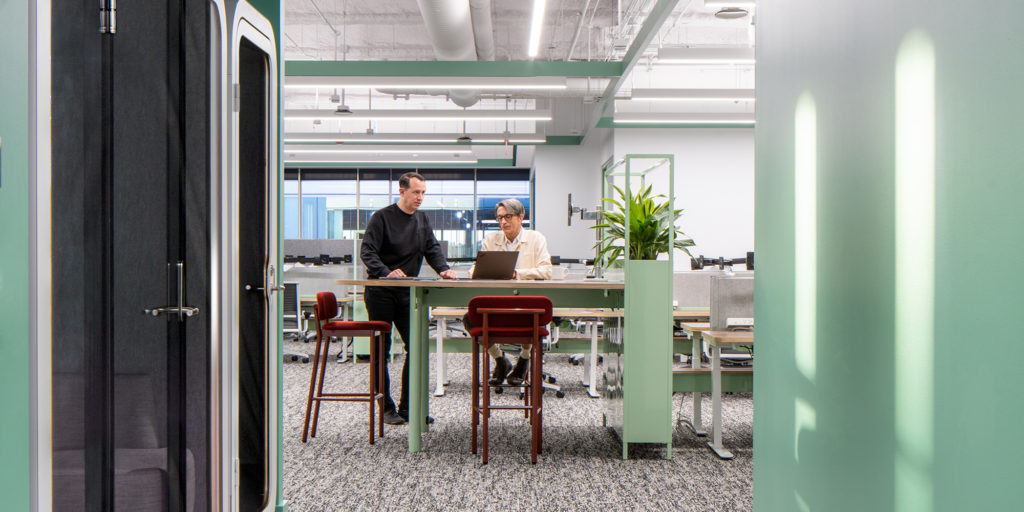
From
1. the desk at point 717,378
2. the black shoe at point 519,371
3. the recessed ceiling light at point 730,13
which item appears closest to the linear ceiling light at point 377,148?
the recessed ceiling light at point 730,13

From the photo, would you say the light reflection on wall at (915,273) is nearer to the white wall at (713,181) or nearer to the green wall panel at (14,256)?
the green wall panel at (14,256)

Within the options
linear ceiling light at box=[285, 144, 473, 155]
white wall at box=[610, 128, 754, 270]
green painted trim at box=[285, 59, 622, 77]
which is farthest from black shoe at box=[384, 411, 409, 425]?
white wall at box=[610, 128, 754, 270]

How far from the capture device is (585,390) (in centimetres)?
534

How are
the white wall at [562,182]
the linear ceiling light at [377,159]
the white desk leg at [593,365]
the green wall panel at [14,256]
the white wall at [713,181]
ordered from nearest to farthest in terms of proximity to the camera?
the green wall panel at [14,256] < the white desk leg at [593,365] < the white wall at [713,181] < the white wall at [562,182] < the linear ceiling light at [377,159]

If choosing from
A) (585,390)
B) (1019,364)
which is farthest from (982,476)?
(585,390)

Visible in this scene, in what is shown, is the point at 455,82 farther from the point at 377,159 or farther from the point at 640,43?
the point at 377,159

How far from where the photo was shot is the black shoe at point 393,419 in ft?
13.3

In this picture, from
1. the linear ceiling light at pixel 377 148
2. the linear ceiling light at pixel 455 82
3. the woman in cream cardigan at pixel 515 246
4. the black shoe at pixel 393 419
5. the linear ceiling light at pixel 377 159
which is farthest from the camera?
the linear ceiling light at pixel 377 159

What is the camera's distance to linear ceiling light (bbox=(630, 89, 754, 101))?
7.01 metres

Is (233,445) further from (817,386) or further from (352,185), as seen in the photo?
(352,185)

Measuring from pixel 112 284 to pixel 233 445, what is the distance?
26.3 inches

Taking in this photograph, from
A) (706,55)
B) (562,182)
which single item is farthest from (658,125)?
(706,55)

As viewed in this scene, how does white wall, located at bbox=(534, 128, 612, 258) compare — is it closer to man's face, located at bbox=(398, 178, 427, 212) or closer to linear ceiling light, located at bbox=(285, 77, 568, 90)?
linear ceiling light, located at bbox=(285, 77, 568, 90)

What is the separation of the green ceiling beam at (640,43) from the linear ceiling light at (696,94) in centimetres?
33
